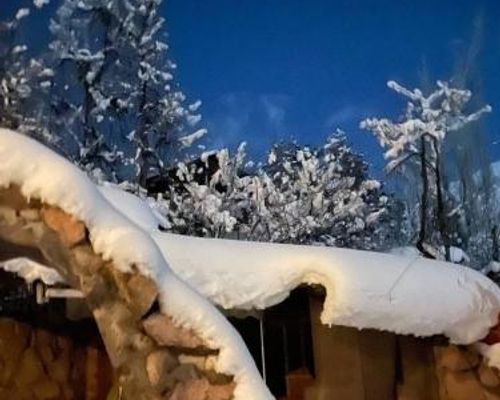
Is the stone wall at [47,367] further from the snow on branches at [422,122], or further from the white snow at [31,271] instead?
the snow on branches at [422,122]

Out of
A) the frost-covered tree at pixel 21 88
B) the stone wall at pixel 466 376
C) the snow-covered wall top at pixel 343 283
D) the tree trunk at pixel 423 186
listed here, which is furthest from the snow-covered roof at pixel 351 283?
the tree trunk at pixel 423 186

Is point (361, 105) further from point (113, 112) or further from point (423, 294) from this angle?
point (423, 294)

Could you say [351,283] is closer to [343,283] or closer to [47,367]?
[343,283]

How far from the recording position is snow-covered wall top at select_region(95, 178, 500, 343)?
3.54 meters

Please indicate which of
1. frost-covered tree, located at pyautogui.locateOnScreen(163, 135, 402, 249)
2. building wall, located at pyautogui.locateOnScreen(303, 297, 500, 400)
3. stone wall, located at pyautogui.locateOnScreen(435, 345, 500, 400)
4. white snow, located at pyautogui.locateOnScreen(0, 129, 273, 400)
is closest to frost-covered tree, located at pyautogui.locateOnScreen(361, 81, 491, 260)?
frost-covered tree, located at pyautogui.locateOnScreen(163, 135, 402, 249)

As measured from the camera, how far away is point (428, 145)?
38.8 ft

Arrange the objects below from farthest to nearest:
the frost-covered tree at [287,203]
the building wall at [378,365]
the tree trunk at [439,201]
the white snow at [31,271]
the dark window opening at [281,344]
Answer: the tree trunk at [439,201] < the frost-covered tree at [287,203] < the dark window opening at [281,344] < the building wall at [378,365] < the white snow at [31,271]

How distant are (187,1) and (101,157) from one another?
5.70 metres

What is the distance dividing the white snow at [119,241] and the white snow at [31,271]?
1.18 metres

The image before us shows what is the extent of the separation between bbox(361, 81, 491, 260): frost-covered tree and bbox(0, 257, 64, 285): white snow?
7983 mm

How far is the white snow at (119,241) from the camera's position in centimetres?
246

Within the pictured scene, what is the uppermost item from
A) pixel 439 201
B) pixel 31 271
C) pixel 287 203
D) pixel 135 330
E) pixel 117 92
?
pixel 117 92

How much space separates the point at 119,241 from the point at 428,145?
995 centimetres

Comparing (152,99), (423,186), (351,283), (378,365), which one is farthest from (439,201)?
(351,283)
